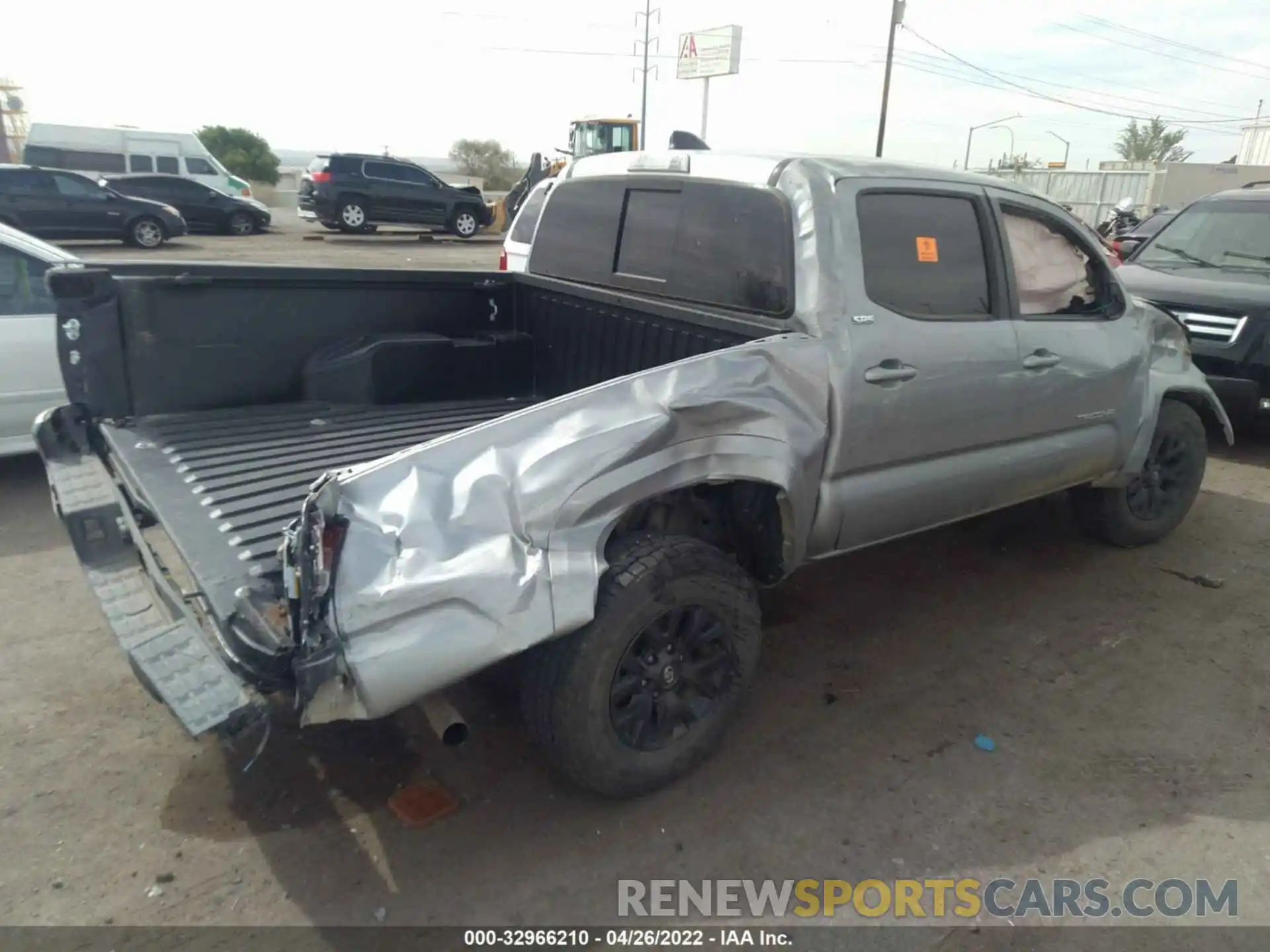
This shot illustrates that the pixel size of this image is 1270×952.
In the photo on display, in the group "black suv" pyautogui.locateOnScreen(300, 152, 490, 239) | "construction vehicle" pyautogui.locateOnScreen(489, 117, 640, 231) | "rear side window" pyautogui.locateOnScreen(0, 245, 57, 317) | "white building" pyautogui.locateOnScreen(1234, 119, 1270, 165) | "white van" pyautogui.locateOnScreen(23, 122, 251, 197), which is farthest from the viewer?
"white building" pyautogui.locateOnScreen(1234, 119, 1270, 165)

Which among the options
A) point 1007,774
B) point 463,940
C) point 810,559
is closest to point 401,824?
point 463,940

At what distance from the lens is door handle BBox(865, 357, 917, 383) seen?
124 inches

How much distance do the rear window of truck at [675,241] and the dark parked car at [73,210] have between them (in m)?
16.4

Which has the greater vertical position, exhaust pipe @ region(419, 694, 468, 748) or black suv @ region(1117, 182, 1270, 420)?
black suv @ region(1117, 182, 1270, 420)

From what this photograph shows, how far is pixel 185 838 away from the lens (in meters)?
2.61

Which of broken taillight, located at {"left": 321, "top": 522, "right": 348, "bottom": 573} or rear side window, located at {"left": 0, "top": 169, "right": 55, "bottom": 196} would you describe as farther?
rear side window, located at {"left": 0, "top": 169, "right": 55, "bottom": 196}

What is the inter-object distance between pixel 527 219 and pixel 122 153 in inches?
970

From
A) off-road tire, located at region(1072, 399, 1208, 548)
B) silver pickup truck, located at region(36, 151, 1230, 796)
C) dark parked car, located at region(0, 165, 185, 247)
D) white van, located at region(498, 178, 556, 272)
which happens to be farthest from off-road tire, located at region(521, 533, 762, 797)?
dark parked car, located at region(0, 165, 185, 247)

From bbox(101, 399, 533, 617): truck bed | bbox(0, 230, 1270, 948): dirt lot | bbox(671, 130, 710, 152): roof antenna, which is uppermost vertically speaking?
A: bbox(671, 130, 710, 152): roof antenna

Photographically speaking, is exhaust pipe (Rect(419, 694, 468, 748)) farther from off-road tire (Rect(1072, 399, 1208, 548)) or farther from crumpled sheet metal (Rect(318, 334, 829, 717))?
off-road tire (Rect(1072, 399, 1208, 548))

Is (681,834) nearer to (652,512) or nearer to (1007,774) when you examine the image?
(652,512)

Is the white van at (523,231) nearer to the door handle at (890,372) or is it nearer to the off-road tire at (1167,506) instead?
the door handle at (890,372)

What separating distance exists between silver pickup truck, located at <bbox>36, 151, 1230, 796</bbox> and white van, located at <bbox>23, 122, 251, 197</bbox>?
23.0 m

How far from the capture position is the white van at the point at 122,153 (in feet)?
80.0
